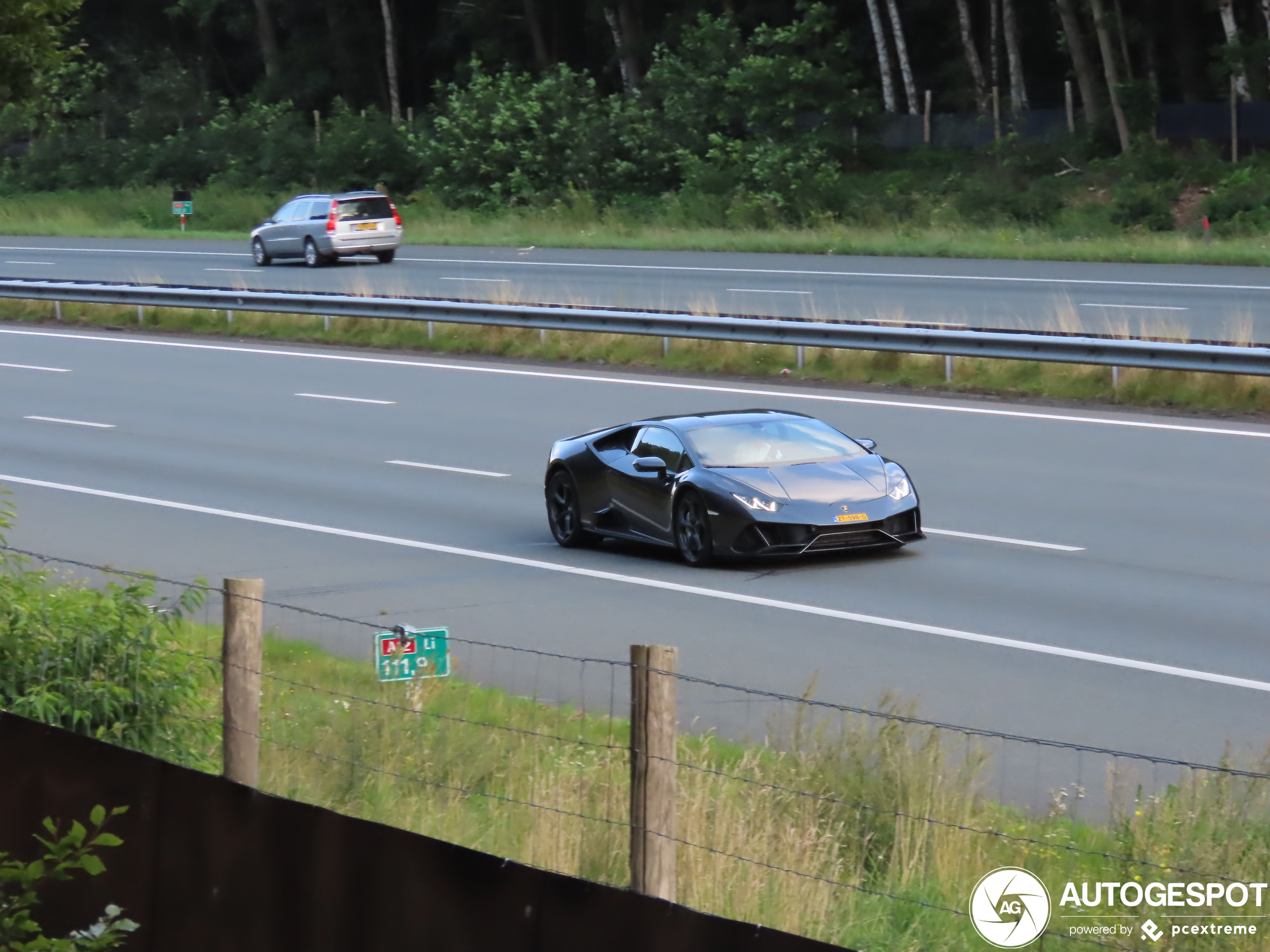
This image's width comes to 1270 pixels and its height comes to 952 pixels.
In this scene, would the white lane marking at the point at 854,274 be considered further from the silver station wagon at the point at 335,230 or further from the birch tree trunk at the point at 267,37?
the birch tree trunk at the point at 267,37

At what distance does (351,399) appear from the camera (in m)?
25.0

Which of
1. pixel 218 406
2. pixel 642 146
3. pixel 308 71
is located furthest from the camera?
pixel 308 71

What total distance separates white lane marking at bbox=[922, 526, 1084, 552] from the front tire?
1205 inches

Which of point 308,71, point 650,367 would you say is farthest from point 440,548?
point 308,71

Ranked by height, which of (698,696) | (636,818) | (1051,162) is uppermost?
(1051,162)

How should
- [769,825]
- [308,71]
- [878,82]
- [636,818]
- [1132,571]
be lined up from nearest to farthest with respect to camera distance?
1. [636,818]
2. [769,825]
3. [1132,571]
4. [878,82]
5. [308,71]

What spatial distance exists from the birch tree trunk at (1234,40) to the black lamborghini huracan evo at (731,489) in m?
38.5

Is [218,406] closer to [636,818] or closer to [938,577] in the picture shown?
[938,577]

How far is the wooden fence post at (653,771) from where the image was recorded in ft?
18.0

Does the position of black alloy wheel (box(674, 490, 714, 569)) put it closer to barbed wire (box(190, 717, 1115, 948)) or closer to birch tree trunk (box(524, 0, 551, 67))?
barbed wire (box(190, 717, 1115, 948))

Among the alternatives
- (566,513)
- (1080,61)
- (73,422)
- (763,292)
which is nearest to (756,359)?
(763,292)

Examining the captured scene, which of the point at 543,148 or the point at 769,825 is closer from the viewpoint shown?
the point at 769,825

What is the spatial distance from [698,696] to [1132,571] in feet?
14.2

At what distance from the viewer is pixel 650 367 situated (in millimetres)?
26797
